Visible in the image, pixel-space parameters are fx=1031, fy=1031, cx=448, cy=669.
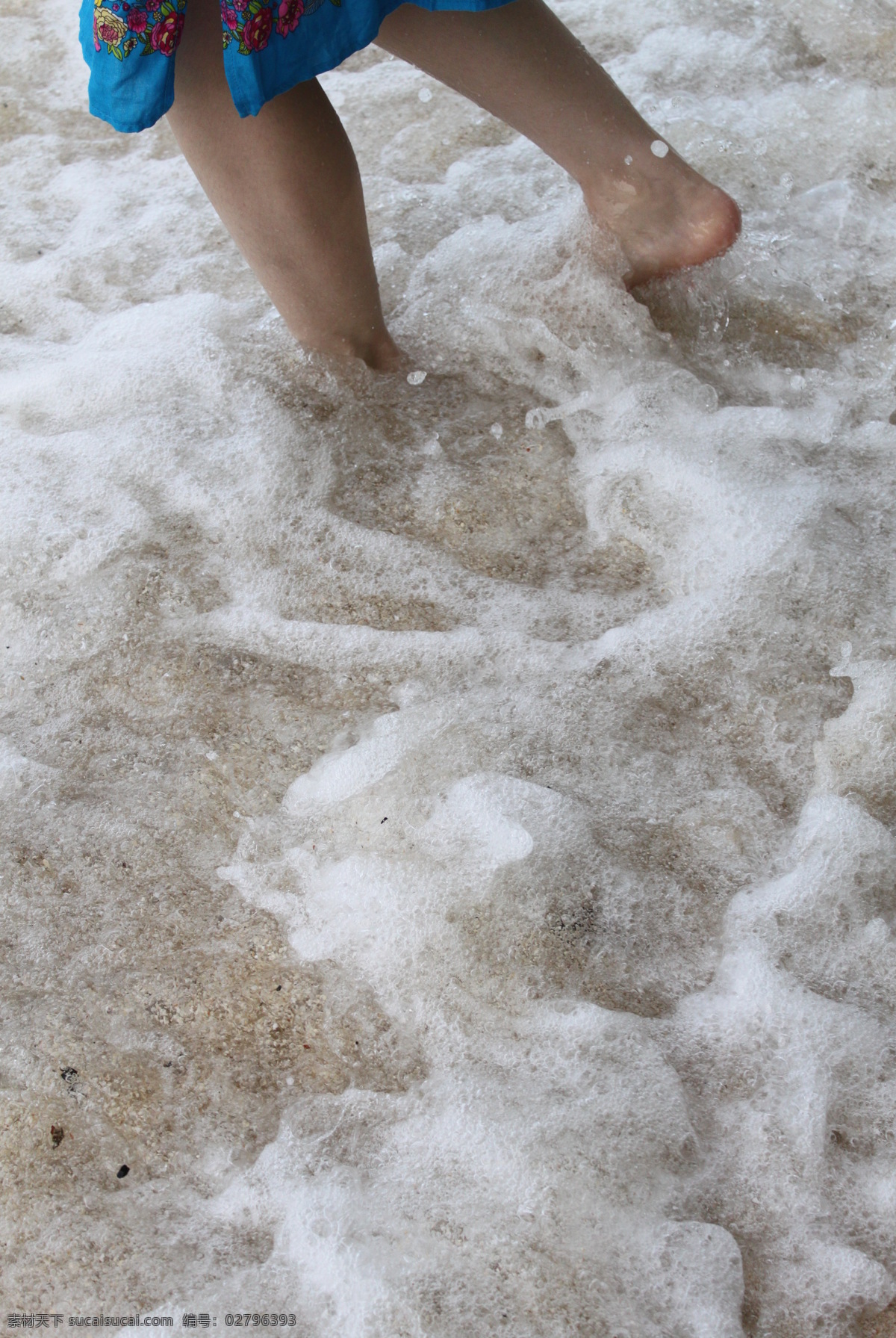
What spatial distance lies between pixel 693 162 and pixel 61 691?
4.81 feet

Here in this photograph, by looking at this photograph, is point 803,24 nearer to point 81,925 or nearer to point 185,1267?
point 81,925

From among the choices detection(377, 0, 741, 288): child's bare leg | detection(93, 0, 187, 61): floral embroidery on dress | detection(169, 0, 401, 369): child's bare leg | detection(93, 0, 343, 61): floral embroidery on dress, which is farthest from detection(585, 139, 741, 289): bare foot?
detection(93, 0, 187, 61): floral embroidery on dress

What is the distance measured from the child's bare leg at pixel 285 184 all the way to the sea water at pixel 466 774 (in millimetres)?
156

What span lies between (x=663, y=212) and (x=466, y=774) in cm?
96

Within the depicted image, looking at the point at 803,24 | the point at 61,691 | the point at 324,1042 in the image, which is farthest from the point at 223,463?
the point at 803,24

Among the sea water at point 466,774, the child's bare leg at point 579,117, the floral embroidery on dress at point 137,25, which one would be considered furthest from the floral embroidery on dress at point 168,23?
the sea water at point 466,774

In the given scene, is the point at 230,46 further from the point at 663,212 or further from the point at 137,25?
the point at 663,212

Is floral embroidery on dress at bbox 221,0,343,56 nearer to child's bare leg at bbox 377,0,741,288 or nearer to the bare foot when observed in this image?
child's bare leg at bbox 377,0,741,288

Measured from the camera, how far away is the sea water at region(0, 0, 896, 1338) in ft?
3.31

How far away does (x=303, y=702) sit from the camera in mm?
1346

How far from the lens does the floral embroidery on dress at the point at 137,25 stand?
3.87 feet

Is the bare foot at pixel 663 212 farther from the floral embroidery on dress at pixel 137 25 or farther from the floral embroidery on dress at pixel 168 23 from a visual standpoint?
the floral embroidery on dress at pixel 137 25

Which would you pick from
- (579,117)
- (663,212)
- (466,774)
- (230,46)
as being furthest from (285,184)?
(466,774)

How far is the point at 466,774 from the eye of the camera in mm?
1256
